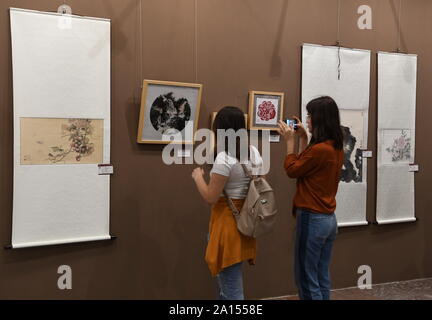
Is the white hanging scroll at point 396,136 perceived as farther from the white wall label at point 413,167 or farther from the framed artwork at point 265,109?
the framed artwork at point 265,109

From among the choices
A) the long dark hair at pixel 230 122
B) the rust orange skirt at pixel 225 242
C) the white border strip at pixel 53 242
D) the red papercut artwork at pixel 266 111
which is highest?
the red papercut artwork at pixel 266 111

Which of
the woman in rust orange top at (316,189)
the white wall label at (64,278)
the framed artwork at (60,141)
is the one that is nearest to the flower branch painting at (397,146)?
the woman in rust orange top at (316,189)

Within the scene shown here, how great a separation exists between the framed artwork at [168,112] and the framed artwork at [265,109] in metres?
0.50

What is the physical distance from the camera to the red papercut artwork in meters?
4.08

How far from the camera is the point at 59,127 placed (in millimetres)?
3398

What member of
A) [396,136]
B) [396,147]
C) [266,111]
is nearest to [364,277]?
[396,147]

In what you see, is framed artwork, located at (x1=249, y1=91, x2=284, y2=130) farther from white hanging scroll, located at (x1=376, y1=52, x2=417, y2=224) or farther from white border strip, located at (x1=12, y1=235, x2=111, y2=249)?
white border strip, located at (x1=12, y1=235, x2=111, y2=249)

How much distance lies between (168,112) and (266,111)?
0.89 metres

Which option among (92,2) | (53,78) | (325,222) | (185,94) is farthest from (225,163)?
(92,2)

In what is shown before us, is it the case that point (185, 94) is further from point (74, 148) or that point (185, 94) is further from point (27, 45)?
point (27, 45)

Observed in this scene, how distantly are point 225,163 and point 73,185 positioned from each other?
125cm

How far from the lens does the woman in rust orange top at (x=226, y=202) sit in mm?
2824

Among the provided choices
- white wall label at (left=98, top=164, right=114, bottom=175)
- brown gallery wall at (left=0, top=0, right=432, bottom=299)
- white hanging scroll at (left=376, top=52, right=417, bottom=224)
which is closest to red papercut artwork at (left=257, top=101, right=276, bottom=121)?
brown gallery wall at (left=0, top=0, right=432, bottom=299)

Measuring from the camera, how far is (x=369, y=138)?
15.3ft
